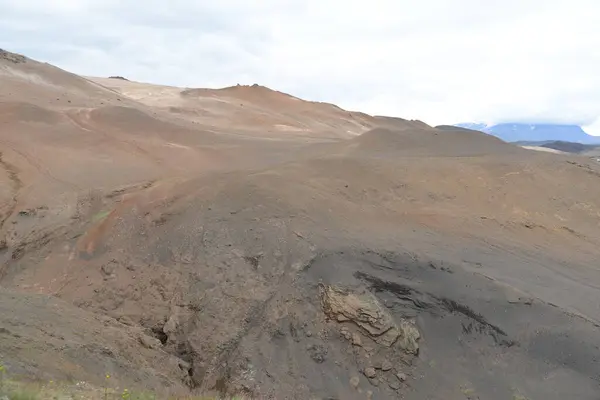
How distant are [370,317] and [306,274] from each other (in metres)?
1.24

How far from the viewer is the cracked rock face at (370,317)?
8297 mm

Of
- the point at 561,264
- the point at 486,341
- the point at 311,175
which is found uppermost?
the point at 311,175

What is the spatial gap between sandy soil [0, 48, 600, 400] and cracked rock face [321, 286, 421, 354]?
29 millimetres

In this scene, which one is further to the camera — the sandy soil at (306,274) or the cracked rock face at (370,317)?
the cracked rock face at (370,317)

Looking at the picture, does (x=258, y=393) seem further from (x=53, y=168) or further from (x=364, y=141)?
(x=364, y=141)

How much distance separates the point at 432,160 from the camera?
46.2ft

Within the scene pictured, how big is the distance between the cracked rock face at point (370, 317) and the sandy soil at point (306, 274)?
0.03 meters

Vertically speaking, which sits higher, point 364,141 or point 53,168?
point 364,141

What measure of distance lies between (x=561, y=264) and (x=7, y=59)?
23648 mm

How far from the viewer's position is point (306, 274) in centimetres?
899

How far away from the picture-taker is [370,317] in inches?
332

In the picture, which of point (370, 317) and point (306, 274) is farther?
point (306, 274)

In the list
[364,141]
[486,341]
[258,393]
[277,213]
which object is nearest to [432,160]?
[364,141]

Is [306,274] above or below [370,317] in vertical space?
above
